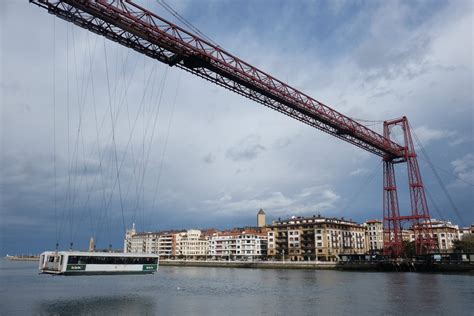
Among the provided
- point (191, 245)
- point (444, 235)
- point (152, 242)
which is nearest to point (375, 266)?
point (444, 235)

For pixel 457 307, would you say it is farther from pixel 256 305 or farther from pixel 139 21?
pixel 139 21

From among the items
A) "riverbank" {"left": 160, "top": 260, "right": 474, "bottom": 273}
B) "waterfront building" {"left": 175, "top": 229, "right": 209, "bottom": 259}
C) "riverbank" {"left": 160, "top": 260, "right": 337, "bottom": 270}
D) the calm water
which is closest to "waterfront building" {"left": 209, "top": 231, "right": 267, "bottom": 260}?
"waterfront building" {"left": 175, "top": 229, "right": 209, "bottom": 259}

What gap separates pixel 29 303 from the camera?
89.2 ft

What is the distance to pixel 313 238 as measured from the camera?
301ft

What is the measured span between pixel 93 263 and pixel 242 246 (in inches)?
3061

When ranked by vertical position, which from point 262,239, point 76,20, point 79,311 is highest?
point 76,20

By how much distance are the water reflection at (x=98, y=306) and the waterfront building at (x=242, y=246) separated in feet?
250

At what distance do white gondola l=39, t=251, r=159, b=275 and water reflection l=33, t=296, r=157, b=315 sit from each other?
6.82 ft

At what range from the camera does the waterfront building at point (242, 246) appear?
105 metres

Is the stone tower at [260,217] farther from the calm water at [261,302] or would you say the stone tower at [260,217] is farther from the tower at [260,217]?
the calm water at [261,302]

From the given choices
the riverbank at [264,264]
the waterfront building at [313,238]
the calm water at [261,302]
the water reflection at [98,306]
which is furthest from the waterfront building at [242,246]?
the water reflection at [98,306]

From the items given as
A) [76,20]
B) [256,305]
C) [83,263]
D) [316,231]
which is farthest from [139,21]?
[316,231]

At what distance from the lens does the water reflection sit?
23469mm

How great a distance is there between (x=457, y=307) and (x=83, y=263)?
2556 centimetres
